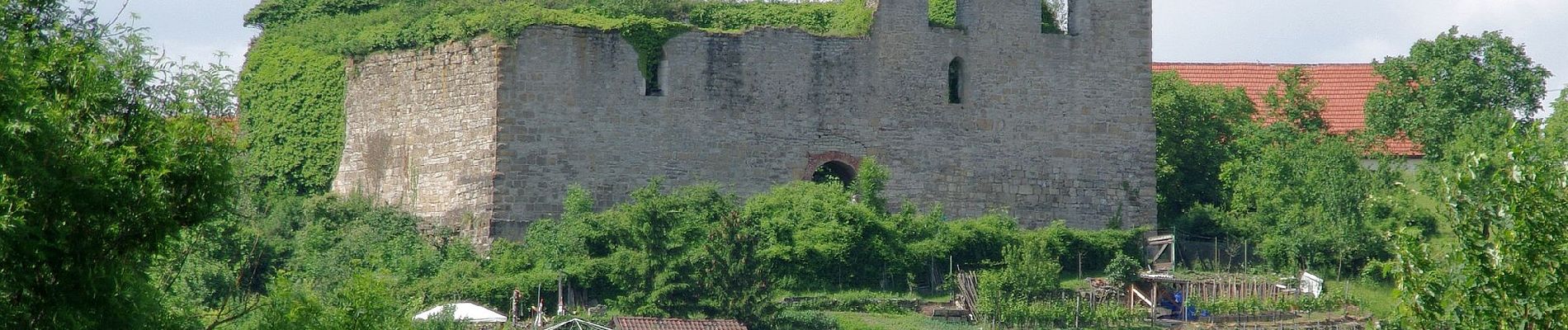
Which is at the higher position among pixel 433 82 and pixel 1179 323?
pixel 433 82

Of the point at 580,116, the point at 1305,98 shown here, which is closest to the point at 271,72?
the point at 580,116

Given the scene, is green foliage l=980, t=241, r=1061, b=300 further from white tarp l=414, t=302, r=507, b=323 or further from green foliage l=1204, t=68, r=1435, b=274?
white tarp l=414, t=302, r=507, b=323

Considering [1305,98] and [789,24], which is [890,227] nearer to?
[789,24]

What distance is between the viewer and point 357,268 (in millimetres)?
32719

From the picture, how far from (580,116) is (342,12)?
15.8ft

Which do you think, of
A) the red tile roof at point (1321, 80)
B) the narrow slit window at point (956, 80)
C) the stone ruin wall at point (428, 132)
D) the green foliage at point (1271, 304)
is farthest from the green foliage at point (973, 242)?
the red tile roof at point (1321, 80)

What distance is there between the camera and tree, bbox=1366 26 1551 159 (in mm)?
41281

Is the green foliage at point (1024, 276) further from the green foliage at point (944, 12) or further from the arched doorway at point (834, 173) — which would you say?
the green foliage at point (944, 12)

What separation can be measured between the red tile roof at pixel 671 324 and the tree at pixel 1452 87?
14.5 m

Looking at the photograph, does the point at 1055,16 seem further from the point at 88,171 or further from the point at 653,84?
the point at 88,171

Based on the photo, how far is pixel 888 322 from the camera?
32969mm

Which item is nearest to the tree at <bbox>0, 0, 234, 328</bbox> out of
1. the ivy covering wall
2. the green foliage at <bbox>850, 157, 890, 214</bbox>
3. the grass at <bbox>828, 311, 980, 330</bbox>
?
the grass at <bbox>828, 311, 980, 330</bbox>

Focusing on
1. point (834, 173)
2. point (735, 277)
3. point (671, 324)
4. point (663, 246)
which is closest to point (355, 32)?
point (663, 246)

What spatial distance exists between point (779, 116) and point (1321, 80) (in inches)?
657
